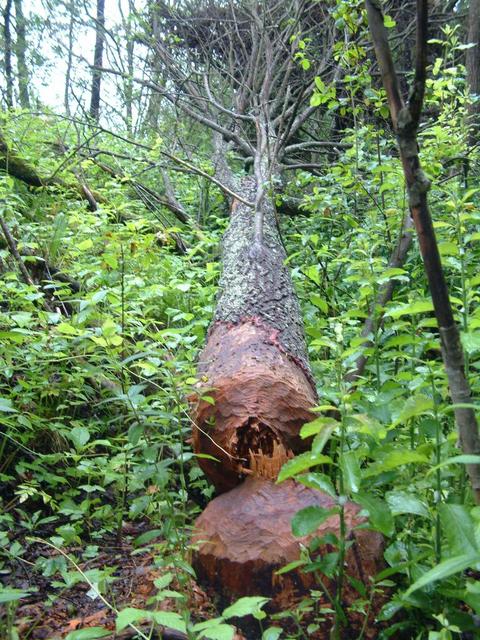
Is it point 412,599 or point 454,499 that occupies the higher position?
point 454,499

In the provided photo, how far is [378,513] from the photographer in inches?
53.9

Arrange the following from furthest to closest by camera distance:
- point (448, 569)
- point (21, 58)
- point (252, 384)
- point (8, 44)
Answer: point (21, 58) < point (8, 44) < point (252, 384) < point (448, 569)

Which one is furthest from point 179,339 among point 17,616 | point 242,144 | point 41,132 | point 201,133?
point 201,133

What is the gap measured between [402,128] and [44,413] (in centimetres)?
223

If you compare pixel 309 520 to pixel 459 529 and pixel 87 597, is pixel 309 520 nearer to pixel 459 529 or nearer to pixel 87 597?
pixel 459 529

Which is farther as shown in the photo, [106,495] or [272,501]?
[106,495]

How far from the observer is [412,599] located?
1433 mm

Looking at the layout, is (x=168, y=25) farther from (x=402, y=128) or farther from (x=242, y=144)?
(x=402, y=128)

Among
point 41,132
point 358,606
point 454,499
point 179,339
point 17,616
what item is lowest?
point 17,616

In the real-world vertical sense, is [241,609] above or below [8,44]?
below

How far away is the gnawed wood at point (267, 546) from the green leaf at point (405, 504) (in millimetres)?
329

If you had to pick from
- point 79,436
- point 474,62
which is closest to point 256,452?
point 79,436

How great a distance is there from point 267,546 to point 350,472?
645mm

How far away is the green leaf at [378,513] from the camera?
1352 mm
